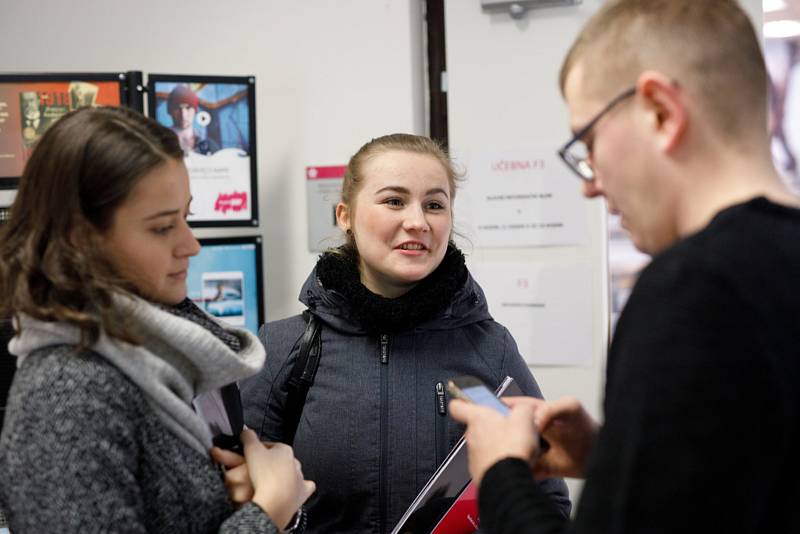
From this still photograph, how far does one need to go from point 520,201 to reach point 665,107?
77.2 inches

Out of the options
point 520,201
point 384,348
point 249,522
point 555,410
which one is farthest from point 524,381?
point 520,201

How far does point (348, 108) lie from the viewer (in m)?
2.91

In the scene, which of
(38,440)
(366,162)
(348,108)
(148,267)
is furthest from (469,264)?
(38,440)

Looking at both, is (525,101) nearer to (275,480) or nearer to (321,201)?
(321,201)

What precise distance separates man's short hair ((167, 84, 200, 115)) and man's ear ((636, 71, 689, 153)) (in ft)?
7.01

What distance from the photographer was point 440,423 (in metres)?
1.67

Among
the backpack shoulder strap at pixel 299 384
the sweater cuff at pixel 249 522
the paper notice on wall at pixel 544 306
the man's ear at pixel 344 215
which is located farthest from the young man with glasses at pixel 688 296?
the paper notice on wall at pixel 544 306

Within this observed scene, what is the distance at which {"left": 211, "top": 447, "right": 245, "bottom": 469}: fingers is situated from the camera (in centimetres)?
112

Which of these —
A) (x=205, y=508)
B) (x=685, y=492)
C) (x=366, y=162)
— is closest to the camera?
(x=685, y=492)

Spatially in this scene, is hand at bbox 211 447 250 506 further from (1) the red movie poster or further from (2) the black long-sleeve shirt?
(1) the red movie poster

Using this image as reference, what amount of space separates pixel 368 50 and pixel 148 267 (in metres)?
1.95

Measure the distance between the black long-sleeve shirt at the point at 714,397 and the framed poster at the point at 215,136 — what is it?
2233 millimetres

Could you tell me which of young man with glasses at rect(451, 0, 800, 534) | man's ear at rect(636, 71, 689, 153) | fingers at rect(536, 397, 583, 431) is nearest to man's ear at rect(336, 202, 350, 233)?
fingers at rect(536, 397, 583, 431)

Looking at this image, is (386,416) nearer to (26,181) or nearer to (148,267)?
(148,267)
